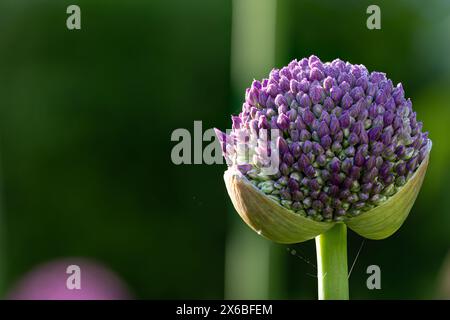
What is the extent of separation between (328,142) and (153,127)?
191 centimetres

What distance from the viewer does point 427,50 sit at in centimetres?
261

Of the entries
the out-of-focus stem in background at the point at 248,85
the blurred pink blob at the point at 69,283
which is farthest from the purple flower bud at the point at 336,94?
the blurred pink blob at the point at 69,283

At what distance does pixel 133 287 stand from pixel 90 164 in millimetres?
559

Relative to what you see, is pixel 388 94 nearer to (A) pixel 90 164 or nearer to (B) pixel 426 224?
(B) pixel 426 224

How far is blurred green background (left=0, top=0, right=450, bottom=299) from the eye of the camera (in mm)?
2404

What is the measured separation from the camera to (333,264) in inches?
36.8

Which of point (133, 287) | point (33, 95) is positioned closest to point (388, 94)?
point (133, 287)

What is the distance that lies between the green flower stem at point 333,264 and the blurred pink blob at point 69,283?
1301 millimetres

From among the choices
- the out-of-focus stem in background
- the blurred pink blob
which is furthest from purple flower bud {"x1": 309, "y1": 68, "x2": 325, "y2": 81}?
the blurred pink blob

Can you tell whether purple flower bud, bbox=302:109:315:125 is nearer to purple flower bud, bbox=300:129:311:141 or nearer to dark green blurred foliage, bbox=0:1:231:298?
purple flower bud, bbox=300:129:311:141

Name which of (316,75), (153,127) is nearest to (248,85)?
(153,127)

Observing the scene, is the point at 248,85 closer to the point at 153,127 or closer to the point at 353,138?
the point at 153,127

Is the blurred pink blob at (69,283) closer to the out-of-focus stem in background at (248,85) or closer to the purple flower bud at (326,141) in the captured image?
the out-of-focus stem in background at (248,85)

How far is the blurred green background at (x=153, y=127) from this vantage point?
2404mm
